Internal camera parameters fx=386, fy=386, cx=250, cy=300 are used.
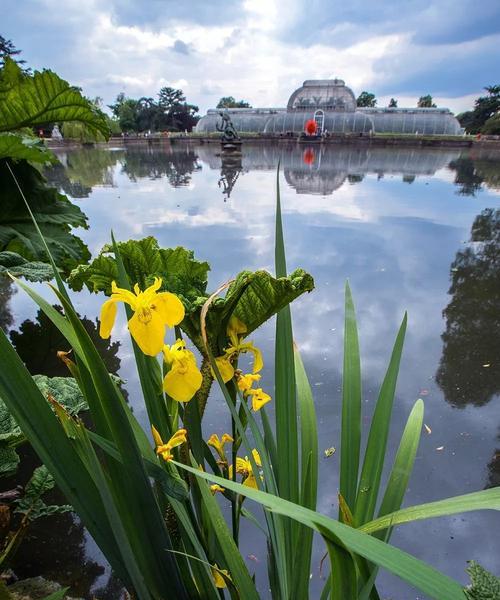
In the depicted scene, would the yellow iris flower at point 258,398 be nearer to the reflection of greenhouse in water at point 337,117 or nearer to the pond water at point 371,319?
the pond water at point 371,319

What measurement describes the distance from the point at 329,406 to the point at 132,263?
5.44 ft

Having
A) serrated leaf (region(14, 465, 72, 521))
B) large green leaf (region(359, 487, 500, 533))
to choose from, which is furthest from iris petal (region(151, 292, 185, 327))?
serrated leaf (region(14, 465, 72, 521))

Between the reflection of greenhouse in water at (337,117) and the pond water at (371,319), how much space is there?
1019 inches

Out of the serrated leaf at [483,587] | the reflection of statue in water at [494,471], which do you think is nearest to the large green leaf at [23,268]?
the serrated leaf at [483,587]

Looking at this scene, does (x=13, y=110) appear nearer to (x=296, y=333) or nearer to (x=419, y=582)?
(x=419, y=582)

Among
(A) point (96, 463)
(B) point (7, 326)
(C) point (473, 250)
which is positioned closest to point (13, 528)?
(A) point (96, 463)

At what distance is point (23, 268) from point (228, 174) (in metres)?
10.5

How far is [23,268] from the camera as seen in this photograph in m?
1.16

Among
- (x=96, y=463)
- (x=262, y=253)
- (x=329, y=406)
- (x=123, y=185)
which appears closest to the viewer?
(x=96, y=463)

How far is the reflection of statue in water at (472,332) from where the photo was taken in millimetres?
2176

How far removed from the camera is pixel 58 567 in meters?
1.25

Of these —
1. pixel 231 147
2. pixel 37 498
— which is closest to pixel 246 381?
pixel 37 498

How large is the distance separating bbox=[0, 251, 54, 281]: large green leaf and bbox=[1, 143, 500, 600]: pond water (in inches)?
36.5

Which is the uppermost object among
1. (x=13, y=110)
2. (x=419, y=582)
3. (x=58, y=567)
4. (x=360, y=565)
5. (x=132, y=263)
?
(x=13, y=110)
